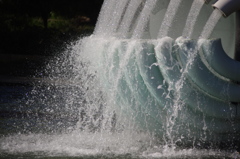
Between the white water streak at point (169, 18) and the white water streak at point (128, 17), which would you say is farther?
the white water streak at point (128, 17)

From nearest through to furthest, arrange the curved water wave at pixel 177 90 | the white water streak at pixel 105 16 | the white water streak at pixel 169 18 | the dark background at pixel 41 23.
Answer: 1. the curved water wave at pixel 177 90
2. the white water streak at pixel 169 18
3. the white water streak at pixel 105 16
4. the dark background at pixel 41 23

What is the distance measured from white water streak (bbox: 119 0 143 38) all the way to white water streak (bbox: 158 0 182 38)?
94 centimetres

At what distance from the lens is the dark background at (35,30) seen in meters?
16.8

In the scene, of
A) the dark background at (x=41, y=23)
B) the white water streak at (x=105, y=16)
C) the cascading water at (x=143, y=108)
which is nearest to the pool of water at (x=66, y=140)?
the cascading water at (x=143, y=108)

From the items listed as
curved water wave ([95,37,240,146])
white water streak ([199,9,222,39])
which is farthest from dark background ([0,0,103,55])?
white water streak ([199,9,222,39])

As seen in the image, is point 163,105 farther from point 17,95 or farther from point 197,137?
point 17,95

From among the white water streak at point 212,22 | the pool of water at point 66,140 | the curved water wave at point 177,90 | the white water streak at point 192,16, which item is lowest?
the pool of water at point 66,140

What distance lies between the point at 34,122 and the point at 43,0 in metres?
16.3

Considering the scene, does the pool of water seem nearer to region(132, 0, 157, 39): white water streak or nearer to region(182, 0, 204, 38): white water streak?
region(132, 0, 157, 39): white water streak

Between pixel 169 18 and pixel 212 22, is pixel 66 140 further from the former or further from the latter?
pixel 212 22

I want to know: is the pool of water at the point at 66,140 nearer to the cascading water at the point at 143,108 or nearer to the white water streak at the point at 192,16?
the cascading water at the point at 143,108

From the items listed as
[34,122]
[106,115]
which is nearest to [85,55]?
[106,115]

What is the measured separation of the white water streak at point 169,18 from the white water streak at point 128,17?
3.08 feet

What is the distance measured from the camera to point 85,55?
23.2 ft
